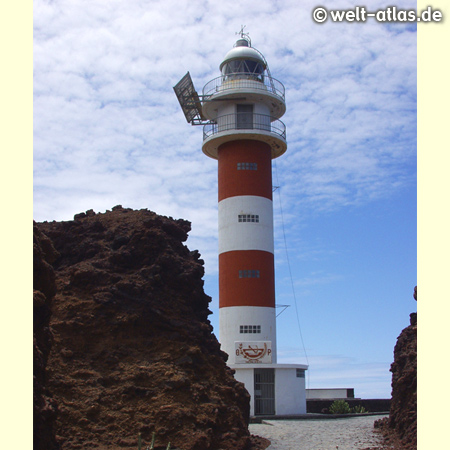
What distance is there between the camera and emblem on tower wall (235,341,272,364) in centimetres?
3053

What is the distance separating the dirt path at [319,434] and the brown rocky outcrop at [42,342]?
936cm

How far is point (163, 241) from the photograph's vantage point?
57.0ft

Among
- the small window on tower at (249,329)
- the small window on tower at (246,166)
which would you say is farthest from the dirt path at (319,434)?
the small window on tower at (246,166)

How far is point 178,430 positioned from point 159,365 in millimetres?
1879

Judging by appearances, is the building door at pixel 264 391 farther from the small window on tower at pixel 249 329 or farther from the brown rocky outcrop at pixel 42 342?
the brown rocky outcrop at pixel 42 342

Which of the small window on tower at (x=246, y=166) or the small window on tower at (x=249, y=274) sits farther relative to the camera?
the small window on tower at (x=246, y=166)

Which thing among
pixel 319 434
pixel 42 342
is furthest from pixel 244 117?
pixel 42 342

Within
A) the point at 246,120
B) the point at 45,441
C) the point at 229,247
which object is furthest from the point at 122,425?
the point at 246,120

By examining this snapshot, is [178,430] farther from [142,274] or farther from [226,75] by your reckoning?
[226,75]

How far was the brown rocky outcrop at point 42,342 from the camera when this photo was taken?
30.3 ft

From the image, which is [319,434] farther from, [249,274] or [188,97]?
[188,97]

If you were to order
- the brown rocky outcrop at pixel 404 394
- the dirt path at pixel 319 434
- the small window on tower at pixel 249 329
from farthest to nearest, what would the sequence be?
the small window on tower at pixel 249 329
the dirt path at pixel 319 434
the brown rocky outcrop at pixel 404 394

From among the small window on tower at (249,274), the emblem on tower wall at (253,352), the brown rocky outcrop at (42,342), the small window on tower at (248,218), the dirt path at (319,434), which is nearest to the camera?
the brown rocky outcrop at (42,342)

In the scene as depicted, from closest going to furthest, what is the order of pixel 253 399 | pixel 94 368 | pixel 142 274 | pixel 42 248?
pixel 42 248 → pixel 94 368 → pixel 142 274 → pixel 253 399
